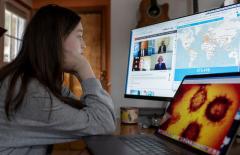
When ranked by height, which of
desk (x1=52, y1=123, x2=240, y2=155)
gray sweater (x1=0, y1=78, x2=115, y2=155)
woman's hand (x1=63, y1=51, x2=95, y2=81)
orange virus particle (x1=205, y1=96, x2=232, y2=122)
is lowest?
desk (x1=52, y1=123, x2=240, y2=155)

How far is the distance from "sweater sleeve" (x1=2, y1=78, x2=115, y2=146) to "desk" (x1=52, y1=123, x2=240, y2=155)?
0.05m

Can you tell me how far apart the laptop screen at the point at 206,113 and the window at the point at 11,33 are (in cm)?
269

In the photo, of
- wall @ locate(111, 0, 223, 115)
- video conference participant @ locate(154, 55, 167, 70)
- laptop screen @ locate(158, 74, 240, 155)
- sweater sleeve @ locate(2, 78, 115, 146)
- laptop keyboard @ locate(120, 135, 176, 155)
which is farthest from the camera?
wall @ locate(111, 0, 223, 115)

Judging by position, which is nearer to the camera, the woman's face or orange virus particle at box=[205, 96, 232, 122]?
orange virus particle at box=[205, 96, 232, 122]

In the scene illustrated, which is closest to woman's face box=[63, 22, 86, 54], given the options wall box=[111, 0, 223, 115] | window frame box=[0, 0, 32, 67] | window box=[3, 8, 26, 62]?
wall box=[111, 0, 223, 115]

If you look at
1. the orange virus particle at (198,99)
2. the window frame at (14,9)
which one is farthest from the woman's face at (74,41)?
the window frame at (14,9)

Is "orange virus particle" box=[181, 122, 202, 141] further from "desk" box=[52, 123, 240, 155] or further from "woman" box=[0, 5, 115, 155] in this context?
"woman" box=[0, 5, 115, 155]

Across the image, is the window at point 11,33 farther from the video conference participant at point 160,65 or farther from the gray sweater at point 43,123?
the gray sweater at point 43,123

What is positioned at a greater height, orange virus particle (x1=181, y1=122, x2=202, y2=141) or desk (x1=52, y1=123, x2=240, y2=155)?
orange virus particle (x1=181, y1=122, x2=202, y2=141)

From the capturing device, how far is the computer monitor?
3.12ft

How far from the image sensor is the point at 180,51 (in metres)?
1.10

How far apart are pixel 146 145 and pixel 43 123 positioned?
0.87 feet

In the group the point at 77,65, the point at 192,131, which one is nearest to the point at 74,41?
the point at 77,65

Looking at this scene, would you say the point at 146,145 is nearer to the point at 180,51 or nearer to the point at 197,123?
the point at 197,123
